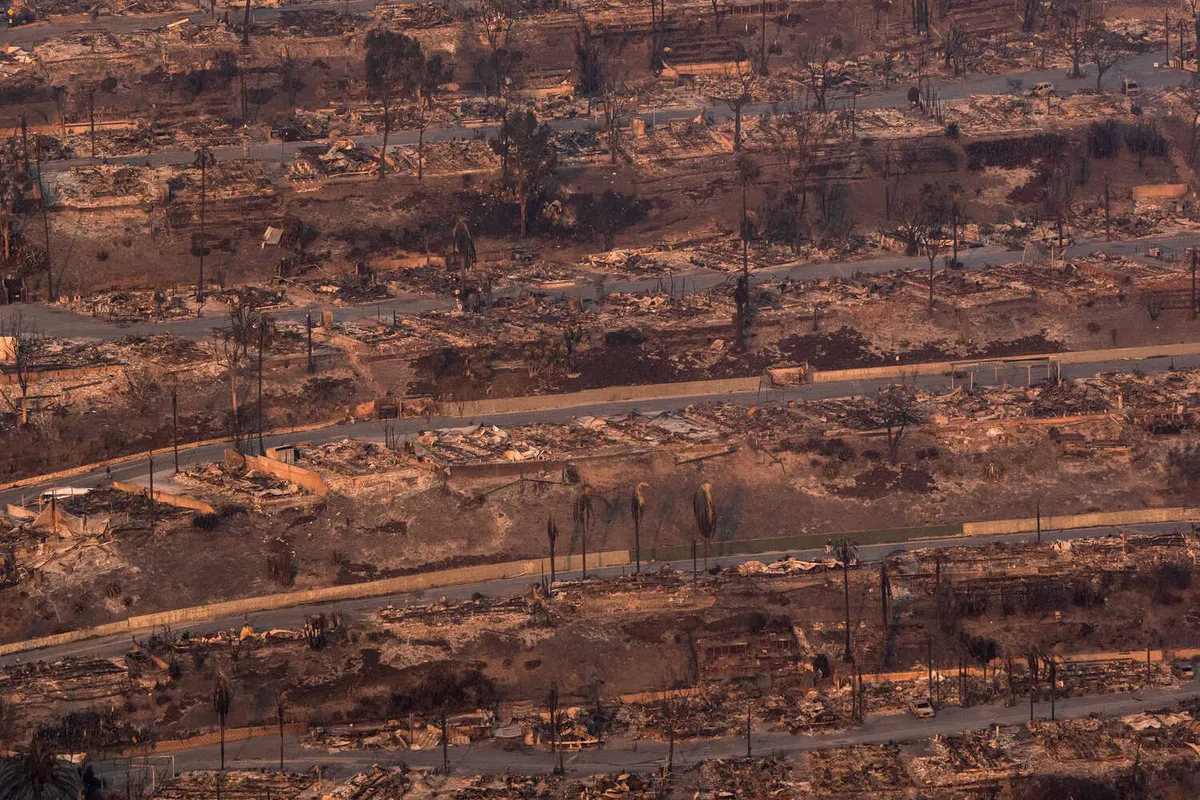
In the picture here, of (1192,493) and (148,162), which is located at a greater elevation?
(148,162)

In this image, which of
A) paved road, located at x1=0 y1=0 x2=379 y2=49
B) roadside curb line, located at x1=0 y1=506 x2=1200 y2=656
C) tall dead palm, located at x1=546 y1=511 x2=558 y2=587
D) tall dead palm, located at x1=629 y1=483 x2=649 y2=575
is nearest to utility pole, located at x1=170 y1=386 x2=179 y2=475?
roadside curb line, located at x1=0 y1=506 x2=1200 y2=656

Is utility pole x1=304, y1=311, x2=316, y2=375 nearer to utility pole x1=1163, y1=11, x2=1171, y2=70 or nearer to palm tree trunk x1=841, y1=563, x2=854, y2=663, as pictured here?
palm tree trunk x1=841, y1=563, x2=854, y2=663

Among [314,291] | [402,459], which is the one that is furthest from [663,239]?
[402,459]

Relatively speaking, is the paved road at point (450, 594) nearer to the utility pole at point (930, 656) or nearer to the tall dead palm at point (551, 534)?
the tall dead palm at point (551, 534)

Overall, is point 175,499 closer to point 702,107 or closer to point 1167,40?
point 702,107

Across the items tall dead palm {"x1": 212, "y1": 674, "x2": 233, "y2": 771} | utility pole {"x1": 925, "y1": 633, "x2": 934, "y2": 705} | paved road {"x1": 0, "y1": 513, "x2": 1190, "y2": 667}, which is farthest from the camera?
paved road {"x1": 0, "y1": 513, "x2": 1190, "y2": 667}

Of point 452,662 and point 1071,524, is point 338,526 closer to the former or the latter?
point 452,662
